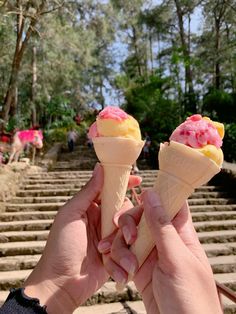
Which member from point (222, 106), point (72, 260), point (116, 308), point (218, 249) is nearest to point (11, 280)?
point (116, 308)

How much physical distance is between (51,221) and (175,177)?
5329 millimetres

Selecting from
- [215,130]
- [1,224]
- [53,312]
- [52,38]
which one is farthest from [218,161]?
[52,38]

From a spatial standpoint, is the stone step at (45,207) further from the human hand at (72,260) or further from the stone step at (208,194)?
the human hand at (72,260)

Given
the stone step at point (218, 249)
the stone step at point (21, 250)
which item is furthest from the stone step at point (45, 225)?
the stone step at point (21, 250)

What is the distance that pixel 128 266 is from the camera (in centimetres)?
133

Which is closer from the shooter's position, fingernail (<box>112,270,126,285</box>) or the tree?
fingernail (<box>112,270,126,285</box>)

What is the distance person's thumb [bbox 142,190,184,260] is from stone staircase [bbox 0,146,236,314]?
9.75ft

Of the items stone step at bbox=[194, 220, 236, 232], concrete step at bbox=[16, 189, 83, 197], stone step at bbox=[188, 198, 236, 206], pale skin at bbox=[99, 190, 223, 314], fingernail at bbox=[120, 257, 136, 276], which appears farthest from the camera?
concrete step at bbox=[16, 189, 83, 197]

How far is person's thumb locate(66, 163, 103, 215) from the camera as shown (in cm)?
158

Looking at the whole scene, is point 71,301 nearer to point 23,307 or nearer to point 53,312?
point 53,312

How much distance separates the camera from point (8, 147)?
11.7m

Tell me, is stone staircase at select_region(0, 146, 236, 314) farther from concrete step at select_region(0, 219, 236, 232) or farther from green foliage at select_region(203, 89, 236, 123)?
green foliage at select_region(203, 89, 236, 123)

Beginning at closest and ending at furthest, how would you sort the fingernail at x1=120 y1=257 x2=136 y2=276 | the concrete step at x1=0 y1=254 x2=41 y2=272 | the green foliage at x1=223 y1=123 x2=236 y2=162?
the fingernail at x1=120 y1=257 x2=136 y2=276, the concrete step at x1=0 y1=254 x2=41 y2=272, the green foliage at x1=223 y1=123 x2=236 y2=162

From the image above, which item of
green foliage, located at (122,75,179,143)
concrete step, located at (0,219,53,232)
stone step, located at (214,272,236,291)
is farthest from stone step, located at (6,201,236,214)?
green foliage, located at (122,75,179,143)
